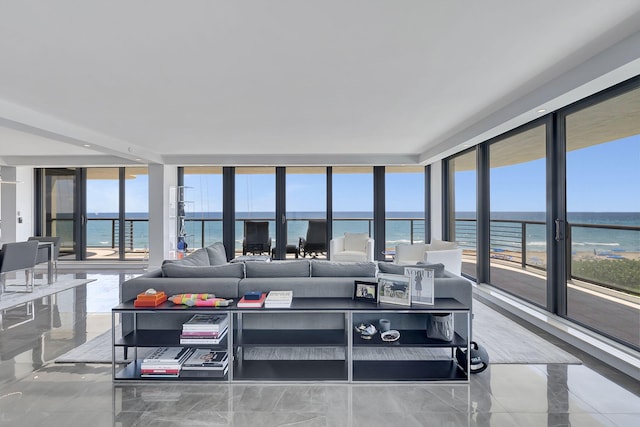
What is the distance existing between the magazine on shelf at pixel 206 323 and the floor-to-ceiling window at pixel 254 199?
505cm

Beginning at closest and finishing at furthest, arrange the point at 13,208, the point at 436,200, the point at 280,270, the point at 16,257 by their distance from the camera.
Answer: the point at 280,270 < the point at 16,257 < the point at 436,200 < the point at 13,208

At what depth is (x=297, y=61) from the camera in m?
2.74

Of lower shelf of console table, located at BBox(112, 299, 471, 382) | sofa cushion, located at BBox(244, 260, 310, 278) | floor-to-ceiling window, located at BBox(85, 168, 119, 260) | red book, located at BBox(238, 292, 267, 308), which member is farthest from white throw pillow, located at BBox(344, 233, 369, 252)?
floor-to-ceiling window, located at BBox(85, 168, 119, 260)

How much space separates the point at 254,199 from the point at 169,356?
5515mm

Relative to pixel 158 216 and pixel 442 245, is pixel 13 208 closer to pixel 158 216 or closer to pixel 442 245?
pixel 158 216

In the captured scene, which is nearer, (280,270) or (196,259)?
(280,270)

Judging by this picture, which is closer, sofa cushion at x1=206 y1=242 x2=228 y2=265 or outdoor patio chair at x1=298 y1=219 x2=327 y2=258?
sofa cushion at x1=206 y1=242 x2=228 y2=265

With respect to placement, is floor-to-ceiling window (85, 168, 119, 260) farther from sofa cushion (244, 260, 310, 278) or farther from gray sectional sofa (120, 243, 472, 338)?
sofa cushion (244, 260, 310, 278)

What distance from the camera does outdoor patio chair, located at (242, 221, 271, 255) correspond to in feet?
25.3

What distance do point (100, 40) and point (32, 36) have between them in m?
0.43

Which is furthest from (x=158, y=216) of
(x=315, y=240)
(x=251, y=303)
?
(x=251, y=303)

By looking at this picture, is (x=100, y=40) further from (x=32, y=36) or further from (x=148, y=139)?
(x=148, y=139)

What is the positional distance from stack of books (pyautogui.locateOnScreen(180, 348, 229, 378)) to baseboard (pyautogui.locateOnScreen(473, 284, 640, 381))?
3.17 m

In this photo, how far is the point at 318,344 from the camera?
2619 millimetres
